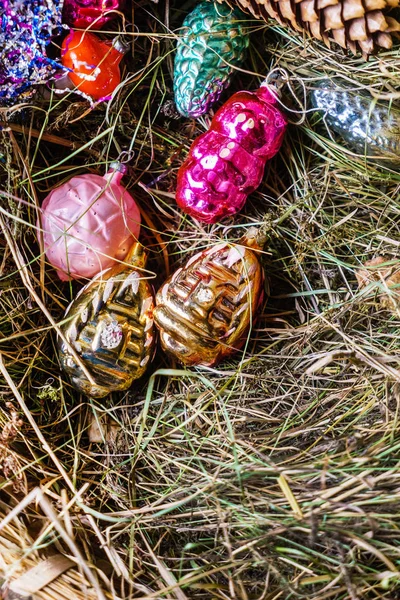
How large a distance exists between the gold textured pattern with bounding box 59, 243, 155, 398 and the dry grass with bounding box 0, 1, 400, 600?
47 millimetres

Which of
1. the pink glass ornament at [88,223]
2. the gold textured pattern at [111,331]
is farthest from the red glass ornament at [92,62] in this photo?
the gold textured pattern at [111,331]

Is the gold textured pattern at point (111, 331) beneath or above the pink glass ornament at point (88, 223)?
beneath

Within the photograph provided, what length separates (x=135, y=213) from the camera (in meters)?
1.07

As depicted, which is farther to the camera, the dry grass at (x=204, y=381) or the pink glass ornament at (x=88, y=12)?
the pink glass ornament at (x=88, y=12)

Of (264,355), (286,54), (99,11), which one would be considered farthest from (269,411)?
(99,11)

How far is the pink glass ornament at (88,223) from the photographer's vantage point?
3.32 ft

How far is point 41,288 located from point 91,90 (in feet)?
1.08

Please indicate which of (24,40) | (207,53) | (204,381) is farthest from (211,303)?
(24,40)

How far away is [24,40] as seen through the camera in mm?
997

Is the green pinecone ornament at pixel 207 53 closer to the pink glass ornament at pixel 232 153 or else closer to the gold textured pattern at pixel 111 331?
the pink glass ornament at pixel 232 153

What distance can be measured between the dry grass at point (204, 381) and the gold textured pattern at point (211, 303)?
0.06 metres

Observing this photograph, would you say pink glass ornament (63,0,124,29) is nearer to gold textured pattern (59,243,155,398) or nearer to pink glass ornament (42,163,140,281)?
pink glass ornament (42,163,140,281)

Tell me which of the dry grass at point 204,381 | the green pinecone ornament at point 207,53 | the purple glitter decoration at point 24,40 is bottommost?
the dry grass at point 204,381

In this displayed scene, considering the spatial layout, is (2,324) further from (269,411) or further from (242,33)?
(242,33)
